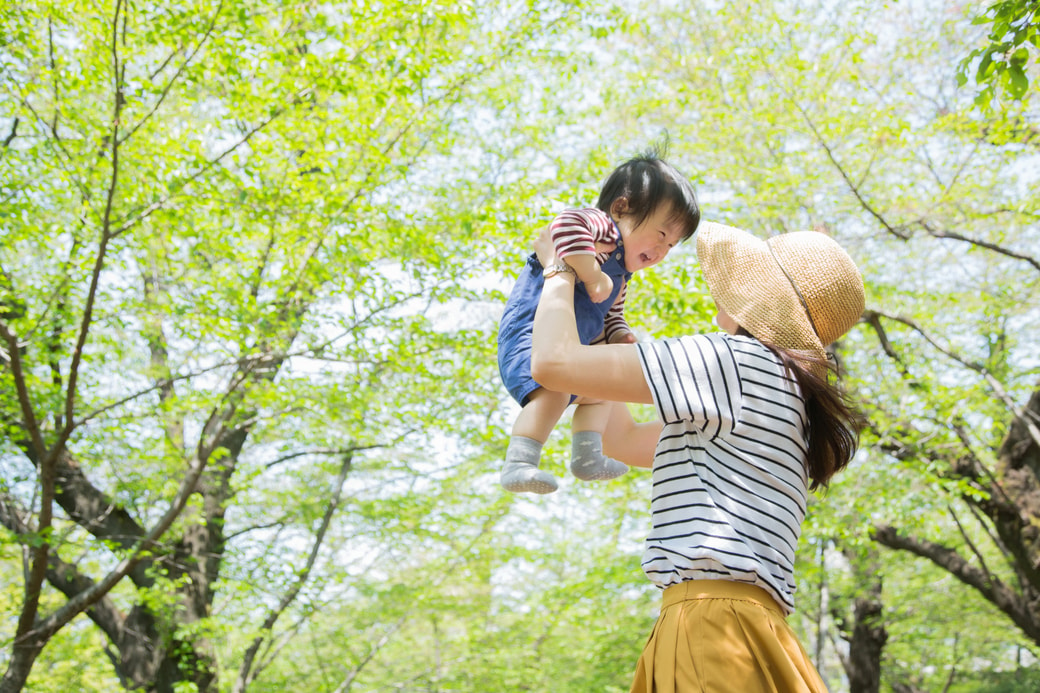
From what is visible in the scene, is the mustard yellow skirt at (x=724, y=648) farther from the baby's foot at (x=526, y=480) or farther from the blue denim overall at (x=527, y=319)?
the blue denim overall at (x=527, y=319)

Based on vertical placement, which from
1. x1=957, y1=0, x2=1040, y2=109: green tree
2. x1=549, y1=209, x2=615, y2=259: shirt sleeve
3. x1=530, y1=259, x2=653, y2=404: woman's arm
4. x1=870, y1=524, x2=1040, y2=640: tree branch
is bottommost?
x1=530, y1=259, x2=653, y2=404: woman's arm

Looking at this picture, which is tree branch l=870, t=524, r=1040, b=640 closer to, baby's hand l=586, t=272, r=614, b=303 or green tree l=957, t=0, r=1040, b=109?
green tree l=957, t=0, r=1040, b=109

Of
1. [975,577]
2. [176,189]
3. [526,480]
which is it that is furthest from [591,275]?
[975,577]

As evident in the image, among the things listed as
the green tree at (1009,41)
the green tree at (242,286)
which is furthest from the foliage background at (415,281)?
the green tree at (1009,41)

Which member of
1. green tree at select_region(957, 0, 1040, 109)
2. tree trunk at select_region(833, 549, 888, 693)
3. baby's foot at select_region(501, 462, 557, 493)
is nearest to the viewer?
baby's foot at select_region(501, 462, 557, 493)

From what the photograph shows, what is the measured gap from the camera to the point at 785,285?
128 cm

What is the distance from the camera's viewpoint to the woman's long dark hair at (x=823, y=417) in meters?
1.22

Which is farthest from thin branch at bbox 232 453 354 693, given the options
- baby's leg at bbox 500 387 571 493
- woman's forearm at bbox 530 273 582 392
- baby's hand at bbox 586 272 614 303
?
woman's forearm at bbox 530 273 582 392

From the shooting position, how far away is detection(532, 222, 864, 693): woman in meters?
1.12

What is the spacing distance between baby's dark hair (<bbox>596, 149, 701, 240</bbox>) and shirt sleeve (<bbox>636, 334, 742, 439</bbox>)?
409 mm

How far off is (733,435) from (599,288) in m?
0.36

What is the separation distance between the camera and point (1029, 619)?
689 cm

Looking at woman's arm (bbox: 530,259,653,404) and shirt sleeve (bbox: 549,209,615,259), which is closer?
woman's arm (bbox: 530,259,653,404)

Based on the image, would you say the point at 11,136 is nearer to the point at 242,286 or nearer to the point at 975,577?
the point at 242,286
